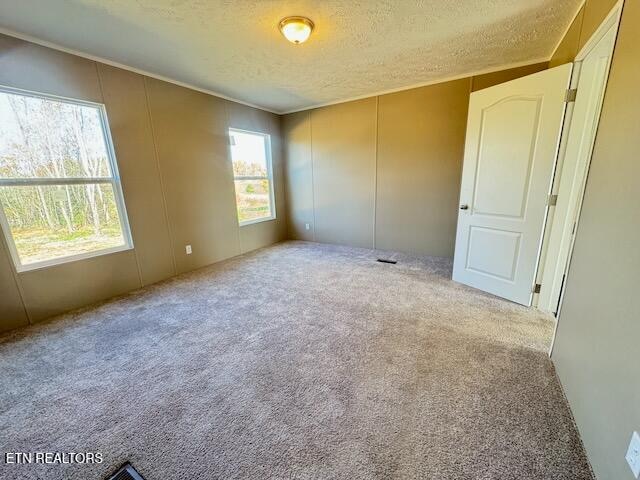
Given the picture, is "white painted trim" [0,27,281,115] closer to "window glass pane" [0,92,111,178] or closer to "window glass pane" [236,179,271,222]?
"window glass pane" [0,92,111,178]

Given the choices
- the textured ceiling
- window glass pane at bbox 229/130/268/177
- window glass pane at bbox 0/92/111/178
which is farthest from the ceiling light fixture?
window glass pane at bbox 229/130/268/177

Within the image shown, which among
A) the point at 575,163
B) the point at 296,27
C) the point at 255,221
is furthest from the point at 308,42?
the point at 255,221

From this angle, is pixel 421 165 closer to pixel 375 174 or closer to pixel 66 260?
pixel 375 174

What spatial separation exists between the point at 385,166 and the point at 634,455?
371 centimetres

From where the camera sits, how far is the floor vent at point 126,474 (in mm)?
1136

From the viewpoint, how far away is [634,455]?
2.96ft

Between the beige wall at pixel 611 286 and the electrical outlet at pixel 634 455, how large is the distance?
0.03m

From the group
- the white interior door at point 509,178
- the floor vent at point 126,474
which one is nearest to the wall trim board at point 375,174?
the white interior door at point 509,178

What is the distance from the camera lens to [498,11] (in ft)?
6.50

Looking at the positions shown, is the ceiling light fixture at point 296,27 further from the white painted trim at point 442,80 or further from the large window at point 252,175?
the large window at point 252,175

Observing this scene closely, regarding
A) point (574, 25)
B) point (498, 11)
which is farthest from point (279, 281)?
point (574, 25)

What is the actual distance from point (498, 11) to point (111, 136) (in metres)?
3.75

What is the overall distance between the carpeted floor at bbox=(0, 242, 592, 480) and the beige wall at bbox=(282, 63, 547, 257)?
1534 millimetres

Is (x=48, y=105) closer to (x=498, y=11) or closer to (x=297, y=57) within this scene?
(x=297, y=57)
